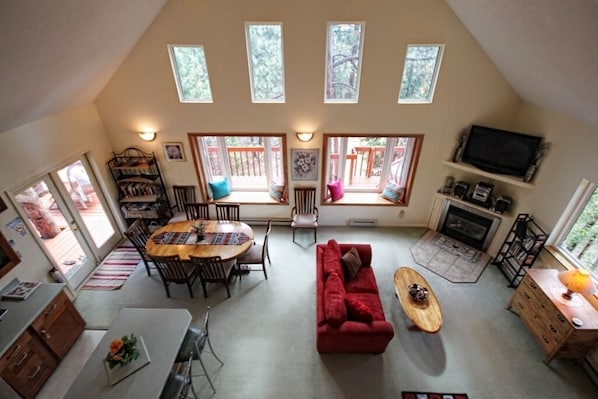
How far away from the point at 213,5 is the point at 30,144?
317cm

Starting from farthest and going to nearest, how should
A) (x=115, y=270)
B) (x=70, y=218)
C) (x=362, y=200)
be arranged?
(x=362, y=200) < (x=115, y=270) < (x=70, y=218)

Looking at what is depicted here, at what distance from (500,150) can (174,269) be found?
17.7 ft

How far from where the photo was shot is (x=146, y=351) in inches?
102

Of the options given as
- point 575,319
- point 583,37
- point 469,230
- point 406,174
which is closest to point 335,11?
point 583,37

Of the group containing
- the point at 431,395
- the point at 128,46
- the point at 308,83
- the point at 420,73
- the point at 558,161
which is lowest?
the point at 431,395

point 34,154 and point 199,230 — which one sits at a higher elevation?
point 34,154

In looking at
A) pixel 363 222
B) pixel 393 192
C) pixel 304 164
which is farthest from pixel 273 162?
pixel 393 192

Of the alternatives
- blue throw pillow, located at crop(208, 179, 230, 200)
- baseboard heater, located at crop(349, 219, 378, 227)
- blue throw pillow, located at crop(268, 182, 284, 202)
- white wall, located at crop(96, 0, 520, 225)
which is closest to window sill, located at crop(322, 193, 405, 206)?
baseboard heater, located at crop(349, 219, 378, 227)

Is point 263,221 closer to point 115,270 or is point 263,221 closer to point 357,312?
point 115,270

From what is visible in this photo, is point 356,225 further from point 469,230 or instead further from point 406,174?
point 469,230

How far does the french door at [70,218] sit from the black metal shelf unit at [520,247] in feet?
22.8

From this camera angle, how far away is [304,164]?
17.1ft

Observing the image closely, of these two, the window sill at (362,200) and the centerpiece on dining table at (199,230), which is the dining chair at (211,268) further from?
the window sill at (362,200)

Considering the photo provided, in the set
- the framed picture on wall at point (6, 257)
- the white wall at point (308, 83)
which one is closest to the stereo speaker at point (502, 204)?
the white wall at point (308, 83)
